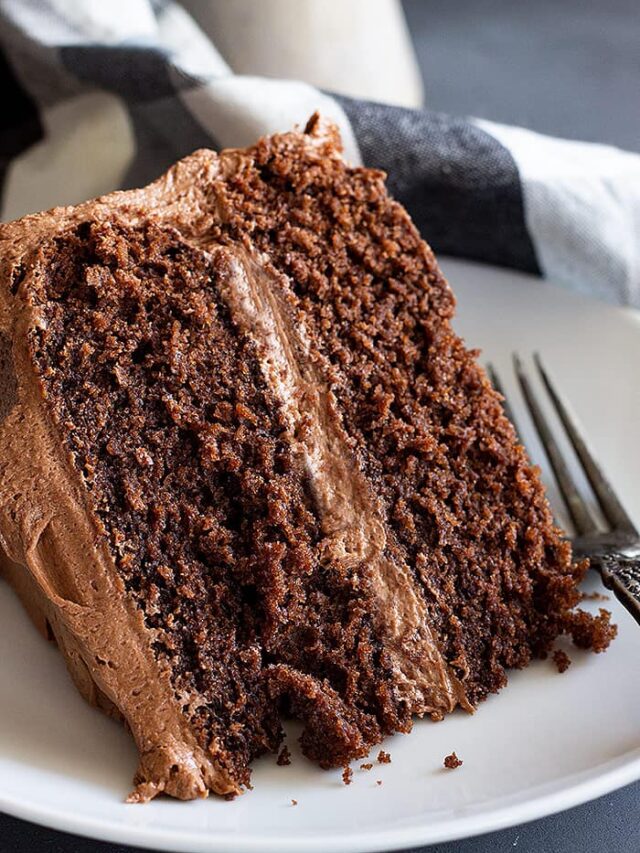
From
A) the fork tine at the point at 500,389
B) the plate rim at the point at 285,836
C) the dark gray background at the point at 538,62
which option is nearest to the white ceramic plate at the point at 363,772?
the plate rim at the point at 285,836

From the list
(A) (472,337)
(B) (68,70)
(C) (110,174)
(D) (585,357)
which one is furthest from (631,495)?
(B) (68,70)

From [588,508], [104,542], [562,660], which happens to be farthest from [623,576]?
[104,542]

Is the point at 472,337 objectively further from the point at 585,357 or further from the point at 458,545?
the point at 458,545

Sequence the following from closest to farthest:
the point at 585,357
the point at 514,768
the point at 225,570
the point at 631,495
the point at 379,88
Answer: the point at 514,768
the point at 225,570
the point at 631,495
the point at 585,357
the point at 379,88

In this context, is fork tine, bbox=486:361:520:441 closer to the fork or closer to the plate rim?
the fork

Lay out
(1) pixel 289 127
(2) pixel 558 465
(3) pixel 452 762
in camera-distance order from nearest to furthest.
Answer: (3) pixel 452 762 < (2) pixel 558 465 < (1) pixel 289 127

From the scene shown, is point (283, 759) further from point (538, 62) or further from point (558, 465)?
point (538, 62)
